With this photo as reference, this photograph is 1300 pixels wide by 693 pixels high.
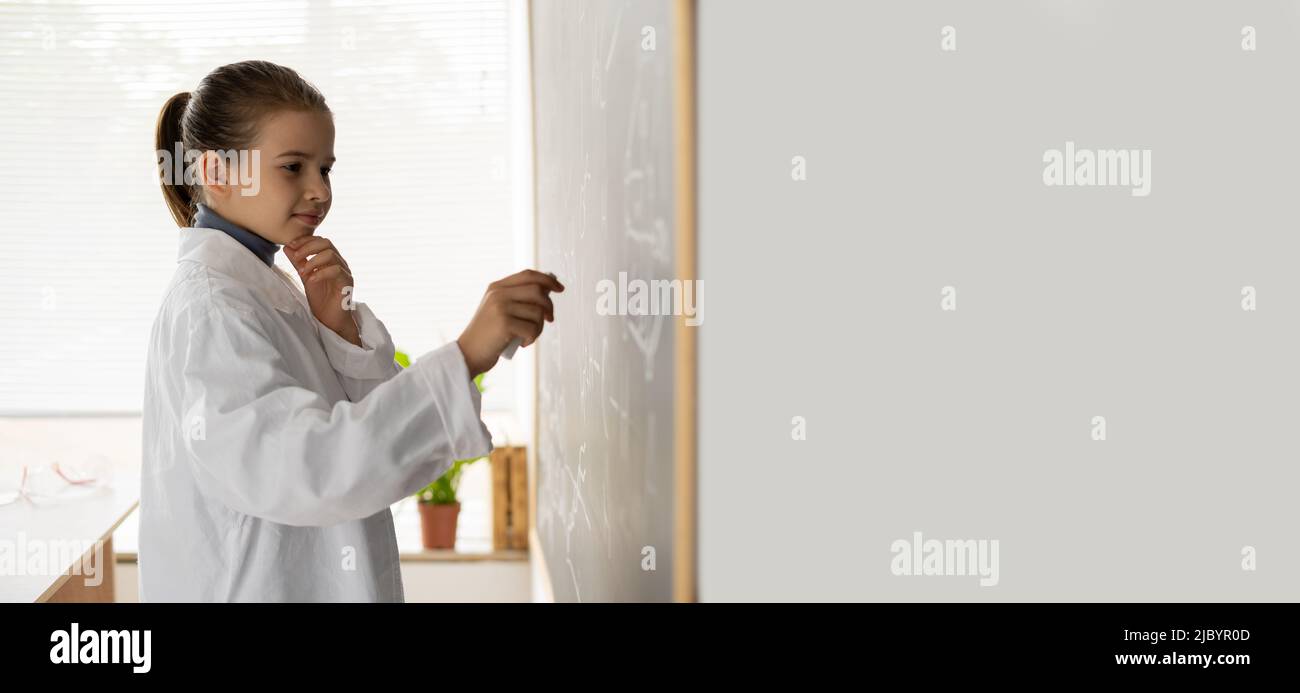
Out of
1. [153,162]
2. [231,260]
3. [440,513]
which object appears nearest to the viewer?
[231,260]

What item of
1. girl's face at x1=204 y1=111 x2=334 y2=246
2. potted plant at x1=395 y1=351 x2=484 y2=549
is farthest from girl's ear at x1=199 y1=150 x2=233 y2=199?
potted plant at x1=395 y1=351 x2=484 y2=549

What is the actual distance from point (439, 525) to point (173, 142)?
216 centimetres

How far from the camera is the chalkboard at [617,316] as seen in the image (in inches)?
32.8

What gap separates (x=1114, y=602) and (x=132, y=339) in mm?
3617

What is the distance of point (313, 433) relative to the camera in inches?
35.4

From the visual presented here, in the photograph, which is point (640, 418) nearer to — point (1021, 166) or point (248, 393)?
point (248, 393)

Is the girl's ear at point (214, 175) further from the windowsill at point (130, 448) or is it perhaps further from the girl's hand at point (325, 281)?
the windowsill at point (130, 448)

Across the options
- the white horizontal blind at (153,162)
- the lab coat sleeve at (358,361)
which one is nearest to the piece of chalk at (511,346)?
the lab coat sleeve at (358,361)

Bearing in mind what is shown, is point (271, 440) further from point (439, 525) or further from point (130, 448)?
point (130, 448)

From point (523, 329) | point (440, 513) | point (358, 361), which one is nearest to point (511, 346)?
point (523, 329)

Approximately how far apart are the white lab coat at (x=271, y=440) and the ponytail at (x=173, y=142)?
0.37 ft

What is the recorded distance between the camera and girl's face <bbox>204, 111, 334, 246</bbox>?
3.53 ft

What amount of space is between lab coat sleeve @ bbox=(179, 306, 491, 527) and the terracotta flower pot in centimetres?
227

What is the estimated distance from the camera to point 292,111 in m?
1.08
